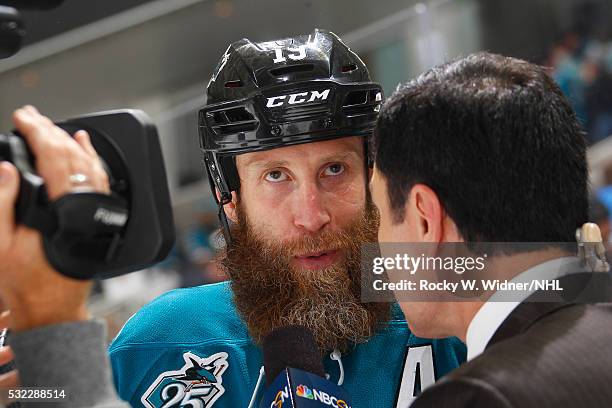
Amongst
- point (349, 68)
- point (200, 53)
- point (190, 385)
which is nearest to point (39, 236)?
point (190, 385)

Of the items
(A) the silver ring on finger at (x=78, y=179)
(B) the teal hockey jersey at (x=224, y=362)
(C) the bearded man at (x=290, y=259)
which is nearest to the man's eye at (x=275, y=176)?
(C) the bearded man at (x=290, y=259)

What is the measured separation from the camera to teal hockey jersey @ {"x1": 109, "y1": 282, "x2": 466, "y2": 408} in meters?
2.05

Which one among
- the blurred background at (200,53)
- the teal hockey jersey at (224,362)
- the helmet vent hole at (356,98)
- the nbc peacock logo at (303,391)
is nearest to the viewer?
the nbc peacock logo at (303,391)

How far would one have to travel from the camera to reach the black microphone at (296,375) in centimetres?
173

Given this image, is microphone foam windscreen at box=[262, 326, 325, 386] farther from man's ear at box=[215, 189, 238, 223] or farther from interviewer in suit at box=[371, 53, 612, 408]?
man's ear at box=[215, 189, 238, 223]

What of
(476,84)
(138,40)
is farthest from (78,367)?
(138,40)

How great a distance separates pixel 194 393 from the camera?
6.82 ft

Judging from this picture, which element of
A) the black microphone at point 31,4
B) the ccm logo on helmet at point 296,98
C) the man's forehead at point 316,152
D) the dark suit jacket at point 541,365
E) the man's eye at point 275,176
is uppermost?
the black microphone at point 31,4

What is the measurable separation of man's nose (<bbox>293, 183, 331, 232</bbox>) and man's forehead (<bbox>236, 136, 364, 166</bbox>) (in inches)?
2.9

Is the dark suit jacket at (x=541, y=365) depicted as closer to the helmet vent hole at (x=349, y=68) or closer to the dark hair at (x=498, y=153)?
the dark hair at (x=498, y=153)

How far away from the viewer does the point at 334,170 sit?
2.18m

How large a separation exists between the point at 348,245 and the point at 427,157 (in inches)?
26.1

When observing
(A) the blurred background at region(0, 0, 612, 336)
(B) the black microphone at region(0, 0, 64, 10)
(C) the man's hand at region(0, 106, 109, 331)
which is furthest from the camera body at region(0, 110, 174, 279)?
(A) the blurred background at region(0, 0, 612, 336)

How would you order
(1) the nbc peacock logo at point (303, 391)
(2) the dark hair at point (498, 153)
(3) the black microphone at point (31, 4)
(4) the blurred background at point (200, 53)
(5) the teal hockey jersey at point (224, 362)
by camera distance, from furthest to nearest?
(4) the blurred background at point (200, 53) < (5) the teal hockey jersey at point (224, 362) < (1) the nbc peacock logo at point (303, 391) < (2) the dark hair at point (498, 153) < (3) the black microphone at point (31, 4)
